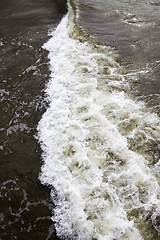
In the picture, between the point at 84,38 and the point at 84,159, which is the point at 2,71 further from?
the point at 84,159

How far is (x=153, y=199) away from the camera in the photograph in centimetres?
266

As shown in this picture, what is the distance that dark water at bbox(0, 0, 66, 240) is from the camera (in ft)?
8.36

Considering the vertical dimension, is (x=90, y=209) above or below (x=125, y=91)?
below

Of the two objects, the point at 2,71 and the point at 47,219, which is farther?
the point at 2,71

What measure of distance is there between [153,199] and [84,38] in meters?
4.44

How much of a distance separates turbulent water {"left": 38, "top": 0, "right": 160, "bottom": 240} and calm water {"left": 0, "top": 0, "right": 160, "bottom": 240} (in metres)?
0.01

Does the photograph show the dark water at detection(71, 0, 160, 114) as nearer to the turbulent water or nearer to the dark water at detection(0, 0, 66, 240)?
the turbulent water

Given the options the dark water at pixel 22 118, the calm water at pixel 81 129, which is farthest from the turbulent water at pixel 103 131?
the dark water at pixel 22 118

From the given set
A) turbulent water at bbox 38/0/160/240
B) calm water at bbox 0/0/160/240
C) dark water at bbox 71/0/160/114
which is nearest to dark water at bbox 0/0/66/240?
calm water at bbox 0/0/160/240

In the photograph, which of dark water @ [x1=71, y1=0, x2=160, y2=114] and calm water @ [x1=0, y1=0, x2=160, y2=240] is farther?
dark water @ [x1=71, y1=0, x2=160, y2=114]

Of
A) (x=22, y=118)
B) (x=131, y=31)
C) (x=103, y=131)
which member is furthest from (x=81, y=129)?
(x=131, y=31)

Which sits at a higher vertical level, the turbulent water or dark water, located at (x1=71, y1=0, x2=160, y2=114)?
dark water, located at (x1=71, y1=0, x2=160, y2=114)

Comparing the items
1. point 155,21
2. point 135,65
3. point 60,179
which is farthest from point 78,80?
point 155,21

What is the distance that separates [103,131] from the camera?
347 centimetres
